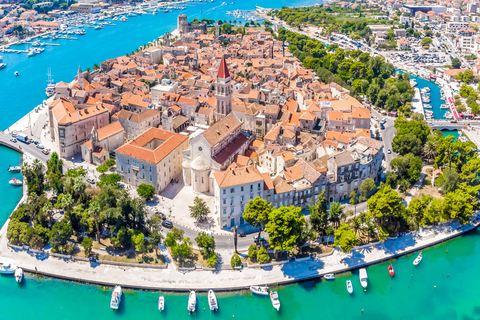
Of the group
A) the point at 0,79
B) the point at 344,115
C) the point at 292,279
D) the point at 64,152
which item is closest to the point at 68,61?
the point at 0,79

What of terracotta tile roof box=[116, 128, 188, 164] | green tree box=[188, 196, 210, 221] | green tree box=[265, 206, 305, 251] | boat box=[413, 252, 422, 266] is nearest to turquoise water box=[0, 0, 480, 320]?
boat box=[413, 252, 422, 266]

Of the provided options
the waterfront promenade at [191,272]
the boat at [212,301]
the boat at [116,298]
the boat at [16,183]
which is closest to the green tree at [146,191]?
the waterfront promenade at [191,272]

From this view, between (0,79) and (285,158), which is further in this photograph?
(0,79)

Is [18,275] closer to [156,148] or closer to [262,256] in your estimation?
[156,148]

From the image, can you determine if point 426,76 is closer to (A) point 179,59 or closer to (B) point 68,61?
(A) point 179,59

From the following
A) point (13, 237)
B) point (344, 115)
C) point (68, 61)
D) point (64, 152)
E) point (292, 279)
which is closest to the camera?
point (292, 279)

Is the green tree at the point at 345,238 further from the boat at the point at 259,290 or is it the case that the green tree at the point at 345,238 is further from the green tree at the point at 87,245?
the green tree at the point at 87,245

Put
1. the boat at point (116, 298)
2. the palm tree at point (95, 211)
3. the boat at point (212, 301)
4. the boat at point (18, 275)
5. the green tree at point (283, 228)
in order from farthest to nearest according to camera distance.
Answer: the palm tree at point (95, 211) → the green tree at point (283, 228) → the boat at point (18, 275) → the boat at point (116, 298) → the boat at point (212, 301)
